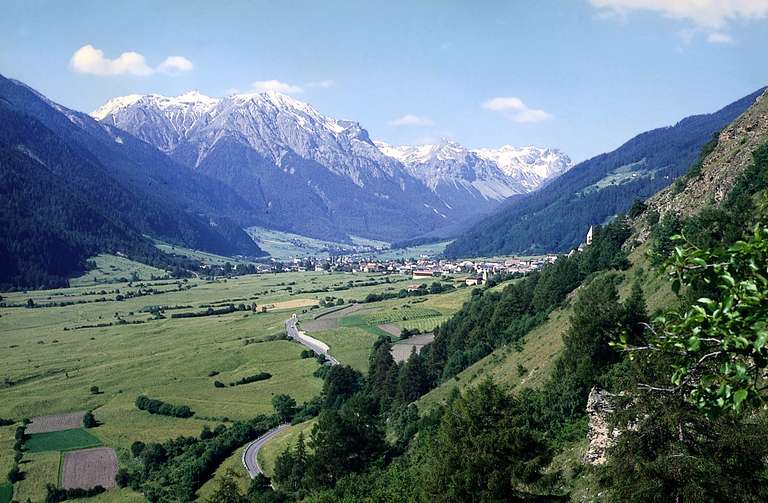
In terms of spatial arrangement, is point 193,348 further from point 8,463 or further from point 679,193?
point 679,193

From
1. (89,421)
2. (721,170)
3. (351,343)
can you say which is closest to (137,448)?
(89,421)

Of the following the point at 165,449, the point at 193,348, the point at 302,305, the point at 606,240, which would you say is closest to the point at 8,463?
the point at 165,449

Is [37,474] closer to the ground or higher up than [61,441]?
closer to the ground

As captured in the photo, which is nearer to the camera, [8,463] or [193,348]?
[8,463]

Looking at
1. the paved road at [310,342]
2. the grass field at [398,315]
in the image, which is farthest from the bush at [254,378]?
the grass field at [398,315]

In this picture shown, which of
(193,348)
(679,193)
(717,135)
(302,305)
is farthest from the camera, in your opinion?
(302,305)

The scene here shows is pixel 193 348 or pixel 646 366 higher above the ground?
pixel 646 366

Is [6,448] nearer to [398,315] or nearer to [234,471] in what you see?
[234,471]
